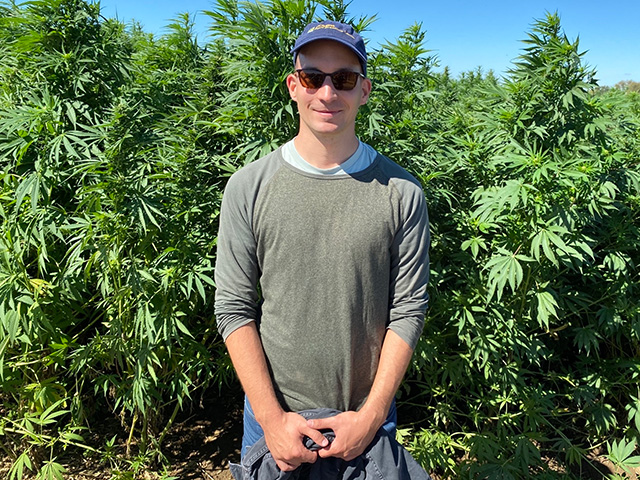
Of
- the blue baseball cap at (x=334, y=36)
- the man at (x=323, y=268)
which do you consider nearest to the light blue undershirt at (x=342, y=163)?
the man at (x=323, y=268)

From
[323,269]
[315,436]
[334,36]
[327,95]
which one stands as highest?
[334,36]

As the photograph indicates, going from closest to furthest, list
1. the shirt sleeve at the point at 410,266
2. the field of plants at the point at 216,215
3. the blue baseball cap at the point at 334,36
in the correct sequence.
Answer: the blue baseball cap at the point at 334,36 → the shirt sleeve at the point at 410,266 → the field of plants at the point at 216,215

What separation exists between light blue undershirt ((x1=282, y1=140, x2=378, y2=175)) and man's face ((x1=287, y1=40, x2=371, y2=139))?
0.10 m

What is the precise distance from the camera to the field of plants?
8.33 ft

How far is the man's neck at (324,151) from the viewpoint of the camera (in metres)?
1.59

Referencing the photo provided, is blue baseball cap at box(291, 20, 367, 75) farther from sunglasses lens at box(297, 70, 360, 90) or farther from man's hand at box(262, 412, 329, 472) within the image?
man's hand at box(262, 412, 329, 472)

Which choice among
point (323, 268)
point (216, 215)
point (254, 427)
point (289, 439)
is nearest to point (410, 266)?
point (323, 268)

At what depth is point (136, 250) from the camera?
8.74 feet

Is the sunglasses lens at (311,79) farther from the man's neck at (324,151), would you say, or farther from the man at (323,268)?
the man's neck at (324,151)

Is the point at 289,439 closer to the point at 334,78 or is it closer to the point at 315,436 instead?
the point at 315,436

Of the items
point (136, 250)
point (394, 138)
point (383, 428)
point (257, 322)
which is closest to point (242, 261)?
point (257, 322)

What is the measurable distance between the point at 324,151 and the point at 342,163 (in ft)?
0.23

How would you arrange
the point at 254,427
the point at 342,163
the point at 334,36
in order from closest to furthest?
the point at 334,36
the point at 342,163
the point at 254,427

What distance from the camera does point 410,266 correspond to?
1639 millimetres
